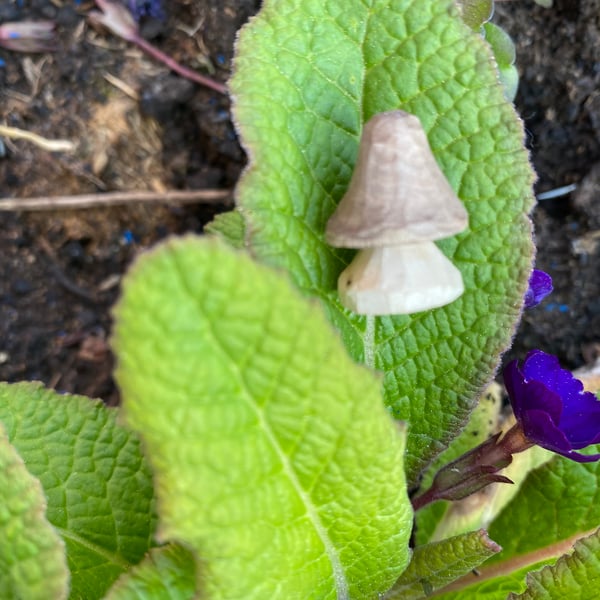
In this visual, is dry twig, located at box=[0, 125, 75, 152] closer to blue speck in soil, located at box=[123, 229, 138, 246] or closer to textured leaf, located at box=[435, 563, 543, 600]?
blue speck in soil, located at box=[123, 229, 138, 246]

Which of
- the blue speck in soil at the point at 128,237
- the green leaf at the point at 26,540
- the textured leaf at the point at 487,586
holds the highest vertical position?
the green leaf at the point at 26,540

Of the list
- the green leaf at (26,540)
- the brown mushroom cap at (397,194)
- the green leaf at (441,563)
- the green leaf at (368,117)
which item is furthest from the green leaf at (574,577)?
the green leaf at (26,540)

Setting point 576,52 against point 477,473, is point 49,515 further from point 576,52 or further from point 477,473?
point 576,52

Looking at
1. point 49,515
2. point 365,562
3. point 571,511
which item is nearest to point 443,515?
point 571,511

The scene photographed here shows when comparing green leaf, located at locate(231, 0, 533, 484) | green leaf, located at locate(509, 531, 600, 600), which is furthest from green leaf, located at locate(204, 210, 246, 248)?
green leaf, located at locate(509, 531, 600, 600)

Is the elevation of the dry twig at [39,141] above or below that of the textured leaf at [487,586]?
above

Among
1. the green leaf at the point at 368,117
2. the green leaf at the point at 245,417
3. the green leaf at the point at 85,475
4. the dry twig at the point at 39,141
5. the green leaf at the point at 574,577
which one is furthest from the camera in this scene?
the dry twig at the point at 39,141

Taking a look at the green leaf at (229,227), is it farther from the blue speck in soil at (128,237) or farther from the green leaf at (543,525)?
the green leaf at (543,525)
